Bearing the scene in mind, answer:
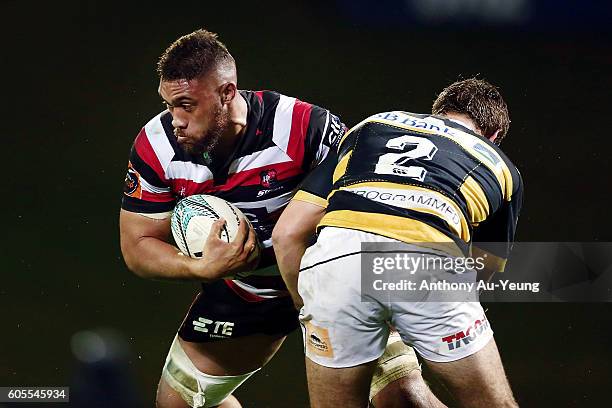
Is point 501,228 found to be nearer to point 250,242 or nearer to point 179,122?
point 250,242

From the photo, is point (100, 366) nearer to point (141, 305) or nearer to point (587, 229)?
point (141, 305)

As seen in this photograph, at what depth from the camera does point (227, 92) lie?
10.3 feet

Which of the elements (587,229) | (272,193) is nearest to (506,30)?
(587,229)

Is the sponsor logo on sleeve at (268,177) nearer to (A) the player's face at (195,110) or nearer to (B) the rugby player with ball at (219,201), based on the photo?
(B) the rugby player with ball at (219,201)

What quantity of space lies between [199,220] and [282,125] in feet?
1.52

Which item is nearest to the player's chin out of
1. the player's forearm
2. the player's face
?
the player's face

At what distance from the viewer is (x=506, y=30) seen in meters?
4.29

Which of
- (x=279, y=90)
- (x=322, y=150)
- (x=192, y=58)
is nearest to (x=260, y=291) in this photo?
(x=322, y=150)

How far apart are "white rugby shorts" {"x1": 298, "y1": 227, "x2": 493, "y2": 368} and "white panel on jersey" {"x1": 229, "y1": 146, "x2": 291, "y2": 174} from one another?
2.09 ft

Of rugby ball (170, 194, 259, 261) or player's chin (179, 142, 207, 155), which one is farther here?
player's chin (179, 142, 207, 155)

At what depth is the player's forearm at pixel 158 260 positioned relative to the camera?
316cm

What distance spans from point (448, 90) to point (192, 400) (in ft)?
4.74

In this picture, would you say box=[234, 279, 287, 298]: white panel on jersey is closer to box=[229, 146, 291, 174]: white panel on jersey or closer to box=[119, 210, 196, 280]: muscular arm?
box=[119, 210, 196, 280]: muscular arm

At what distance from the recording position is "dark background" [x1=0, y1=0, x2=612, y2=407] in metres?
4.29
